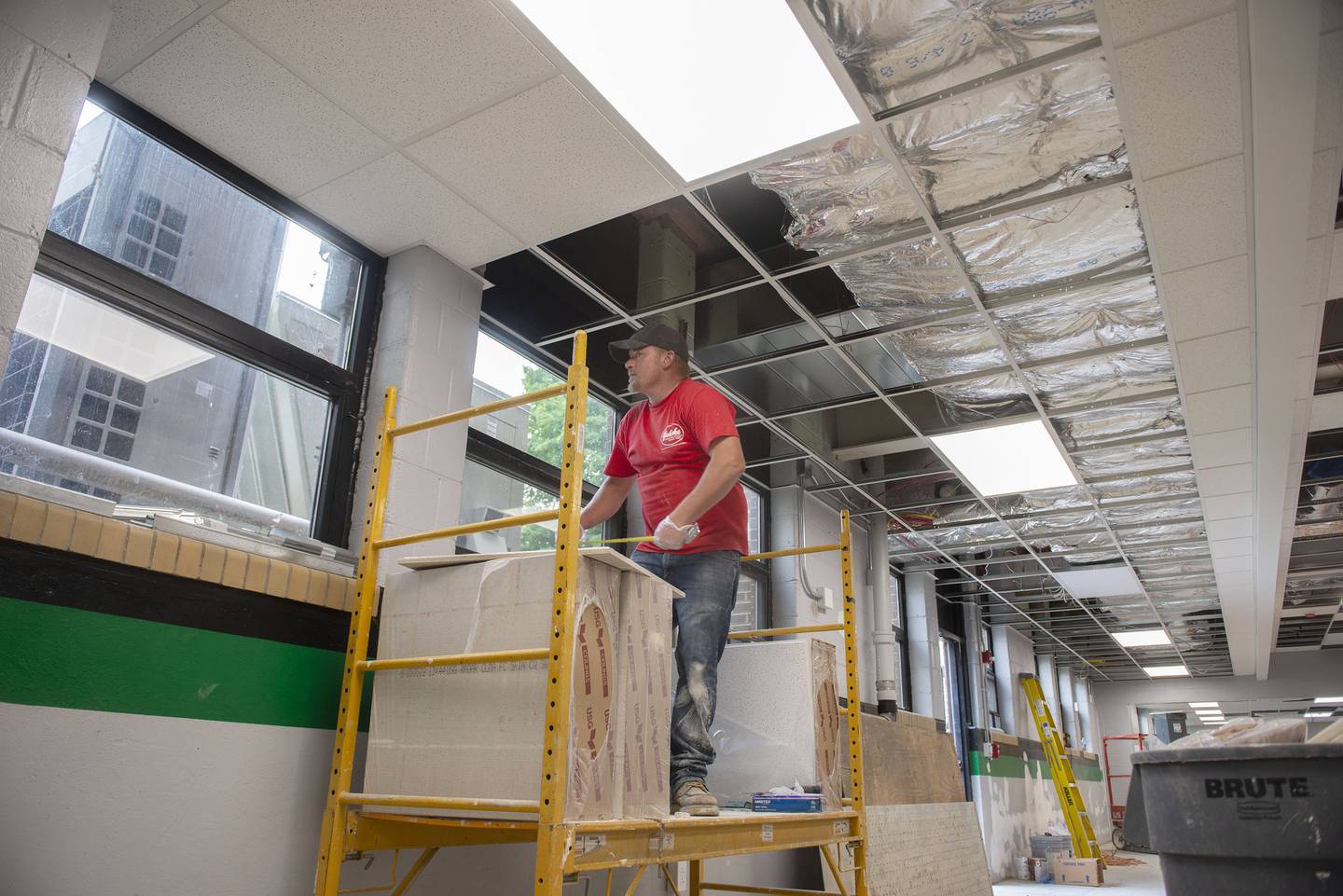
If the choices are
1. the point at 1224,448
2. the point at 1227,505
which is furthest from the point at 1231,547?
the point at 1224,448

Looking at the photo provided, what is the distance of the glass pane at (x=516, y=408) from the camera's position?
3848mm

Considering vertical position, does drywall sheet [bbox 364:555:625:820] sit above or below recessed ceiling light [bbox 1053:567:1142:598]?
below

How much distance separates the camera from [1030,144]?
2.89 metres

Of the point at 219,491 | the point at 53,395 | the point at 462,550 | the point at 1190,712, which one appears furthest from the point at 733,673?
the point at 1190,712

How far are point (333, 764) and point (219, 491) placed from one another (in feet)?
3.28

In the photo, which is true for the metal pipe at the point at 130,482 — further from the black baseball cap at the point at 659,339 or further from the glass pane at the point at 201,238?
the black baseball cap at the point at 659,339

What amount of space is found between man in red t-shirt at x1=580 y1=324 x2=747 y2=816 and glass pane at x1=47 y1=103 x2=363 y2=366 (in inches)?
46.9

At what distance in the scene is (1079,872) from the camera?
7.98m

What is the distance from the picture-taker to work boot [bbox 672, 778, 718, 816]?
225 centimetres

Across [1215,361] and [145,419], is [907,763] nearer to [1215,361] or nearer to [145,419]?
[1215,361]

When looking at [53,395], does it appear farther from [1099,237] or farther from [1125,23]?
[1099,237]

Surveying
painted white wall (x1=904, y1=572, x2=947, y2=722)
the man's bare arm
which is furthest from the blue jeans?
painted white wall (x1=904, y1=572, x2=947, y2=722)

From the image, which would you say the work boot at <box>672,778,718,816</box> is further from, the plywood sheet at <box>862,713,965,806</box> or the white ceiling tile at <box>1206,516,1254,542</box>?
the white ceiling tile at <box>1206,516,1254,542</box>

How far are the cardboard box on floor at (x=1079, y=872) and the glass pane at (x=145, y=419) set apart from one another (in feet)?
26.5
